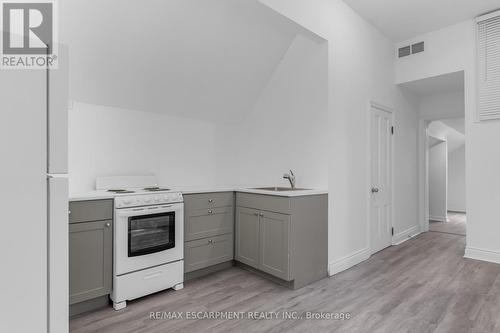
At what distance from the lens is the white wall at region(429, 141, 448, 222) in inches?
254

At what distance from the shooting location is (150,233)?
8.60ft

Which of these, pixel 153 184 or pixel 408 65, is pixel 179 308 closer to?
pixel 153 184

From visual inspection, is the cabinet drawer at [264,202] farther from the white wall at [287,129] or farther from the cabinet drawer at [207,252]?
the white wall at [287,129]

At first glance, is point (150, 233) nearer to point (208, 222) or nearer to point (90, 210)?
point (90, 210)

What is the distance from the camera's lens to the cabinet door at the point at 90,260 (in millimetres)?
2240

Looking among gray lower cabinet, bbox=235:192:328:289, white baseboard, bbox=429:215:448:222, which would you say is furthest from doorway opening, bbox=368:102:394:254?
white baseboard, bbox=429:215:448:222

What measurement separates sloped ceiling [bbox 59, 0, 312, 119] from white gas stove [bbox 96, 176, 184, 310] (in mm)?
1074

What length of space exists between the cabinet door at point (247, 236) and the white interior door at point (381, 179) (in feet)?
5.91

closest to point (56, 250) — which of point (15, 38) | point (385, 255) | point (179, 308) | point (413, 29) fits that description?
point (15, 38)

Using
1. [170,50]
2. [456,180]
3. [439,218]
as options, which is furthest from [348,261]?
[456,180]

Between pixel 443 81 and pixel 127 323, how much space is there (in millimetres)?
5247

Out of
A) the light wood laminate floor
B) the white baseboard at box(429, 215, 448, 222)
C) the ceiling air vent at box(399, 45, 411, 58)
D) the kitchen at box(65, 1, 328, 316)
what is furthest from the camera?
the white baseboard at box(429, 215, 448, 222)

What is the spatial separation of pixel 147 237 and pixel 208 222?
73 centimetres

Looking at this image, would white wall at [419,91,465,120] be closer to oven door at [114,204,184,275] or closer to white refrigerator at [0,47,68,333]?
oven door at [114,204,184,275]
